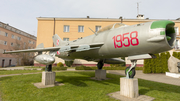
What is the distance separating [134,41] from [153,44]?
77 centimetres

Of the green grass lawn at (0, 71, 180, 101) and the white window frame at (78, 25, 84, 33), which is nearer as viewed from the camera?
the green grass lawn at (0, 71, 180, 101)

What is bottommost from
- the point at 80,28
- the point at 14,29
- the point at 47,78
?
the point at 47,78

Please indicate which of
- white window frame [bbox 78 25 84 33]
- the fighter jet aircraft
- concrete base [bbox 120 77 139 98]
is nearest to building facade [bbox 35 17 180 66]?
white window frame [bbox 78 25 84 33]

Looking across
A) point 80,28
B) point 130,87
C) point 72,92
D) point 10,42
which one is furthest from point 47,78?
point 10,42

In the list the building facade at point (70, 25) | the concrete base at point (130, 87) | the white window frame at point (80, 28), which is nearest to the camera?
the concrete base at point (130, 87)

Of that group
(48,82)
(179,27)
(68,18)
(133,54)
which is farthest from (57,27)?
(179,27)

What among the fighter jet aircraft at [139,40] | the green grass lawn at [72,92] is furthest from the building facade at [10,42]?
the fighter jet aircraft at [139,40]

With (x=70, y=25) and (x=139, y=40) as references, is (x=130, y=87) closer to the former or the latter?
(x=139, y=40)

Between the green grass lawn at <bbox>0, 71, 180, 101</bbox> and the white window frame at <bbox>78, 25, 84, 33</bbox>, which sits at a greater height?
the white window frame at <bbox>78, 25, 84, 33</bbox>

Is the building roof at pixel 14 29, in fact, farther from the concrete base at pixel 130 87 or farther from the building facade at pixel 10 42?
the concrete base at pixel 130 87

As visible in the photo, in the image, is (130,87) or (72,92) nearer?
(130,87)

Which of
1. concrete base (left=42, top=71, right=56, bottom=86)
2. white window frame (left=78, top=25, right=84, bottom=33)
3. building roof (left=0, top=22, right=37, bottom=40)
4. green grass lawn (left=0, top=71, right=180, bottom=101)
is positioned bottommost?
green grass lawn (left=0, top=71, right=180, bottom=101)

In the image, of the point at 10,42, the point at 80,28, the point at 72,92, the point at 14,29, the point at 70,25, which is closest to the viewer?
the point at 72,92

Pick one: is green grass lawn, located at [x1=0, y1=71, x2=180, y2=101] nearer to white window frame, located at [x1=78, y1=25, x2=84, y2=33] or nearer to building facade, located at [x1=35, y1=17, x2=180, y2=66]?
building facade, located at [x1=35, y1=17, x2=180, y2=66]
